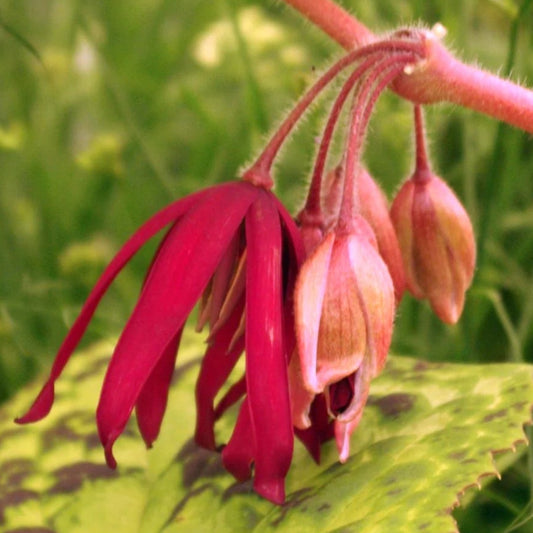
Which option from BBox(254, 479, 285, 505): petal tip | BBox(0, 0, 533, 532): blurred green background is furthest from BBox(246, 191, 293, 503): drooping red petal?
BBox(0, 0, 533, 532): blurred green background

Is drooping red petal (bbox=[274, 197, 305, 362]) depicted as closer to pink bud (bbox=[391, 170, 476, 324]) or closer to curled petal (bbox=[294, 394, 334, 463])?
curled petal (bbox=[294, 394, 334, 463])

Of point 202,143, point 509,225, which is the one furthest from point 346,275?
point 202,143

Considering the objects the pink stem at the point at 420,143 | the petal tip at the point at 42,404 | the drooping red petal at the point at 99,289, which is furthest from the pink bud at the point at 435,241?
the petal tip at the point at 42,404

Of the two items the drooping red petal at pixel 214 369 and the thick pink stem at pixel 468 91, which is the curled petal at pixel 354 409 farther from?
the thick pink stem at pixel 468 91

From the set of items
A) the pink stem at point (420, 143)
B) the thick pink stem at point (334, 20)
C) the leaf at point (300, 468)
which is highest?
the thick pink stem at point (334, 20)

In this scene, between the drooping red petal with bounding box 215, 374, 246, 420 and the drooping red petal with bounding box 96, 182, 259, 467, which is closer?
the drooping red petal with bounding box 96, 182, 259, 467

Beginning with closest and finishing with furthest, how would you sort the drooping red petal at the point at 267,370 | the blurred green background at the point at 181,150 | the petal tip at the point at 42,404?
the drooping red petal at the point at 267,370 < the petal tip at the point at 42,404 < the blurred green background at the point at 181,150
